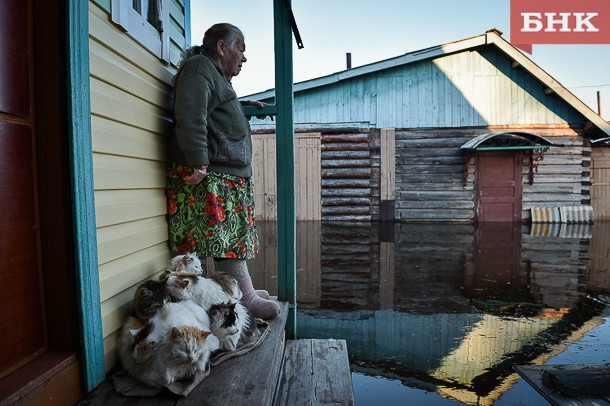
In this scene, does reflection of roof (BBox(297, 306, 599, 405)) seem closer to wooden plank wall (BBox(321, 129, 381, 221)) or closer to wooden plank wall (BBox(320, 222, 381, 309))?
wooden plank wall (BBox(320, 222, 381, 309))

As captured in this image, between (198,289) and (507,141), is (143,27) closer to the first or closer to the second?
(198,289)

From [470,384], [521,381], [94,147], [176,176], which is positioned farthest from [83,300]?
[521,381]

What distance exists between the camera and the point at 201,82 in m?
2.12

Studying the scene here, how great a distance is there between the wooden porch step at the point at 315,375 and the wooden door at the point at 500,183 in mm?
10282

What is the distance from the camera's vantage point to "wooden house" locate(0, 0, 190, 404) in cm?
135

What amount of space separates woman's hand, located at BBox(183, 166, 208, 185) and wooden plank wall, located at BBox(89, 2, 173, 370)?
17 cm

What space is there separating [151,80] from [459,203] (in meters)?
11.0

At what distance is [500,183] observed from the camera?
1193 cm

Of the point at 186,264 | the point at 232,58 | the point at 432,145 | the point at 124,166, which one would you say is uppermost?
the point at 432,145

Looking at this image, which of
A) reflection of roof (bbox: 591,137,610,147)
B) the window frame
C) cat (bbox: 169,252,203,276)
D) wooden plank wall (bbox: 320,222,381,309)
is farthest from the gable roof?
cat (bbox: 169,252,203,276)

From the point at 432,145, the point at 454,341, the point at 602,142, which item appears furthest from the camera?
the point at 602,142

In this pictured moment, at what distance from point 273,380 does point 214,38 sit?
1756mm

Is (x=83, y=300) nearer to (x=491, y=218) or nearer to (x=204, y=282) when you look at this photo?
(x=204, y=282)

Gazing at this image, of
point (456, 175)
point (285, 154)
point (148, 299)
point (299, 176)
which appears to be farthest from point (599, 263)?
point (299, 176)
